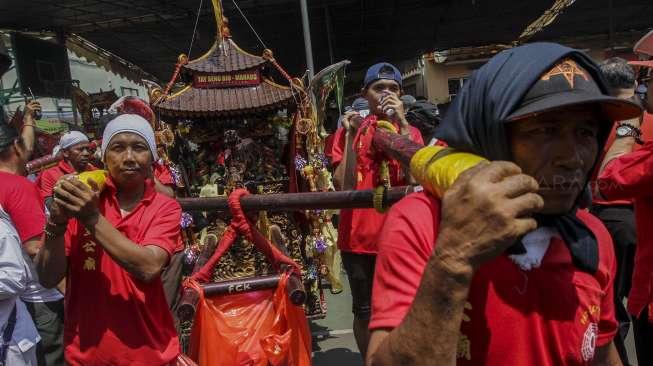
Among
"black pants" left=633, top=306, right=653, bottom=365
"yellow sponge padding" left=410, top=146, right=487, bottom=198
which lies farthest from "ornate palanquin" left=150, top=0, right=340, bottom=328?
"yellow sponge padding" left=410, top=146, right=487, bottom=198

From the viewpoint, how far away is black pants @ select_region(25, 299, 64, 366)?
129 inches

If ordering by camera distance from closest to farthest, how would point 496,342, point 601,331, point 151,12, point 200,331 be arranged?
point 496,342, point 601,331, point 200,331, point 151,12

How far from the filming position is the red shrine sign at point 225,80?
4.04m

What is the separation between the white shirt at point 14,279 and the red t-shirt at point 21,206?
2.3 inches

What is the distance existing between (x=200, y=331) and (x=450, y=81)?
62.2 feet

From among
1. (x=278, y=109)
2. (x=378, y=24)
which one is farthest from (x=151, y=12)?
(x=278, y=109)

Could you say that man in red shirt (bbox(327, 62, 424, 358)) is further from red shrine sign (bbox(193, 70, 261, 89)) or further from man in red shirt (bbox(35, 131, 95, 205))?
man in red shirt (bbox(35, 131, 95, 205))

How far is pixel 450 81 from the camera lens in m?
20.2

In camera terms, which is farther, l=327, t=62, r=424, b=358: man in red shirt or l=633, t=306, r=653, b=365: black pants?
l=327, t=62, r=424, b=358: man in red shirt

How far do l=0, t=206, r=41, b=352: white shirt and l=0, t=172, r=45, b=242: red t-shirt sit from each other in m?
0.06

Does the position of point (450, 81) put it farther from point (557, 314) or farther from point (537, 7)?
point (557, 314)

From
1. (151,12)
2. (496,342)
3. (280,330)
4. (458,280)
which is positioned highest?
(151,12)

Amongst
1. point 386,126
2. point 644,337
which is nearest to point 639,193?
point 644,337

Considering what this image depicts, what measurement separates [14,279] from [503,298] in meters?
2.11
